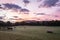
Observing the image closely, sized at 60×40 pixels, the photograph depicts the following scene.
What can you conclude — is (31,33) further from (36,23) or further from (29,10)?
(29,10)

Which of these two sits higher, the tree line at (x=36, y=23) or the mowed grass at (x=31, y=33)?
the tree line at (x=36, y=23)

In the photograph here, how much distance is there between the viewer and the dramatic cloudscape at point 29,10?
219 centimetres

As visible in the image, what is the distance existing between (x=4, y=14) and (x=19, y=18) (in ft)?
0.76

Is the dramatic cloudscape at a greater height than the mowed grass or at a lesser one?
greater

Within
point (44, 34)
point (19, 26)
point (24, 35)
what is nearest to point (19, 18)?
point (19, 26)

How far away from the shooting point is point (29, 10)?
2.23m

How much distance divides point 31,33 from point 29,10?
1.08 ft

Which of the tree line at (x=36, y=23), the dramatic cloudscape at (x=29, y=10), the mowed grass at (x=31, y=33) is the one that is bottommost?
the mowed grass at (x=31, y=33)

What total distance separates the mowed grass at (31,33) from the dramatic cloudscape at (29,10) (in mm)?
131

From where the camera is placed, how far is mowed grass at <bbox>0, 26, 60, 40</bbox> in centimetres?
215

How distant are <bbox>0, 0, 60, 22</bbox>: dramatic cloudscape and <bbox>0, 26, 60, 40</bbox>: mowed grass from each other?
131 millimetres

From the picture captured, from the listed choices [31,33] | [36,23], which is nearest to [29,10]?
[36,23]

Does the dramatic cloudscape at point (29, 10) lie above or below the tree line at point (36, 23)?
above

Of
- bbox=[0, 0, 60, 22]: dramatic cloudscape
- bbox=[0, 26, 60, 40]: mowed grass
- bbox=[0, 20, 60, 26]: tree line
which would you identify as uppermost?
bbox=[0, 0, 60, 22]: dramatic cloudscape
